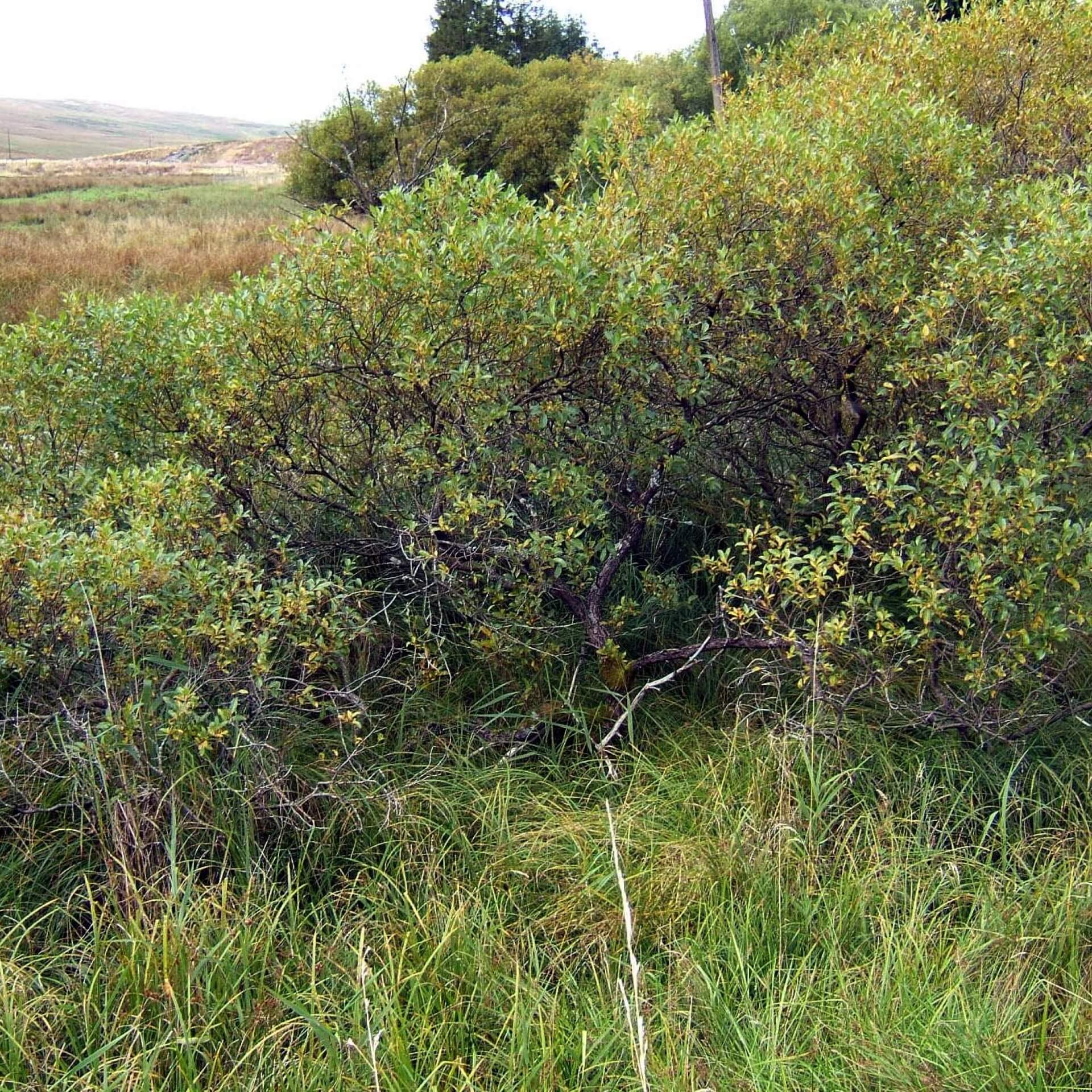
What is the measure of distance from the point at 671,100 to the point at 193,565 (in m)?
13.6

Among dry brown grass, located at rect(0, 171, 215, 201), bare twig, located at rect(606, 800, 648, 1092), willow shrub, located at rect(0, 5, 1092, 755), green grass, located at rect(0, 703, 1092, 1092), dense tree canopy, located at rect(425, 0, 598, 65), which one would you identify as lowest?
green grass, located at rect(0, 703, 1092, 1092)

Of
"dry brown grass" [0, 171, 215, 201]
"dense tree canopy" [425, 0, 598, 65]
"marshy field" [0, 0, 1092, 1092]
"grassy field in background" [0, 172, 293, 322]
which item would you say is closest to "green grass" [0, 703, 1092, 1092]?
"marshy field" [0, 0, 1092, 1092]

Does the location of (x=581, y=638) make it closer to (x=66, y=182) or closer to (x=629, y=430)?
(x=629, y=430)

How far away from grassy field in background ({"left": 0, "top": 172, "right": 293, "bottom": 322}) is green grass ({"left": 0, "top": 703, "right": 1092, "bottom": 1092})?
2.50 meters

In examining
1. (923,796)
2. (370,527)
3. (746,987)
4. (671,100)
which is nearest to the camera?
(746,987)

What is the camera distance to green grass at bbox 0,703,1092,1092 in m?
1.94

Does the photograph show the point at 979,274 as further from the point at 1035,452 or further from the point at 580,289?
the point at 580,289

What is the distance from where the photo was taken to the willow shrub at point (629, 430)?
271 centimetres

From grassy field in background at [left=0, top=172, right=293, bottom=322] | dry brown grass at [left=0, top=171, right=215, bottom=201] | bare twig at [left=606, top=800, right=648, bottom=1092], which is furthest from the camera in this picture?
dry brown grass at [left=0, top=171, right=215, bottom=201]

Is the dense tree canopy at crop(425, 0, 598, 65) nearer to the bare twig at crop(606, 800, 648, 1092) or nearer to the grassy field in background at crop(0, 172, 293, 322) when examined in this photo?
the grassy field in background at crop(0, 172, 293, 322)

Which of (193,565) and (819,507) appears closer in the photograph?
(193,565)

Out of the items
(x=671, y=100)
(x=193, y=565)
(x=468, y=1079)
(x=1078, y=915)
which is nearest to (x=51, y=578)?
(x=193, y=565)

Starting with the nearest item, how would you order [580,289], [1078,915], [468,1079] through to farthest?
[468,1079]
[1078,915]
[580,289]

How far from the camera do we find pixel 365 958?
2254 mm
